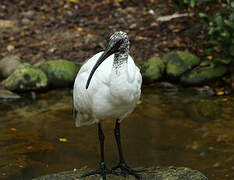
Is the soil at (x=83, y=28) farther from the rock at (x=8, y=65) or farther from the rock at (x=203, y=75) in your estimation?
the rock at (x=203, y=75)

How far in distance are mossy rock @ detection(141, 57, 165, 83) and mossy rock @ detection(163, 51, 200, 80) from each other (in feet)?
0.44

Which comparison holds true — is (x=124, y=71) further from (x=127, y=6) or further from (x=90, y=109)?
A: (x=127, y=6)

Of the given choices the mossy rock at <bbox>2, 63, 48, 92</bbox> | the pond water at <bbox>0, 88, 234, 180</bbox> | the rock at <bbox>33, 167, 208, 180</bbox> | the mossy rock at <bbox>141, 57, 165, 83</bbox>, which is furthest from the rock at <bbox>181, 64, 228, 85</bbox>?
the rock at <bbox>33, 167, 208, 180</bbox>

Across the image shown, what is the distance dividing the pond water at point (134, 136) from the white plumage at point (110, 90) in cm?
134

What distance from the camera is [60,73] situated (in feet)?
23.9

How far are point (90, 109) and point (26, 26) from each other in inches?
224

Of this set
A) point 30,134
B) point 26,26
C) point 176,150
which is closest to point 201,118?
point 176,150

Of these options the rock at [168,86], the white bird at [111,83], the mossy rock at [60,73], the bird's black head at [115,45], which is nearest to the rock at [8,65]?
the mossy rock at [60,73]

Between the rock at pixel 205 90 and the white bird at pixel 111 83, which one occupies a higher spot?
the white bird at pixel 111 83

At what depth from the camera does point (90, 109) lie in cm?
394

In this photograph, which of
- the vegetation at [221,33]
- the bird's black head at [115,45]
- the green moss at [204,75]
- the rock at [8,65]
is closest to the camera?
the bird's black head at [115,45]

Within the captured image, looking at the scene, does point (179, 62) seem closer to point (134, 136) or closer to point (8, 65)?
point (134, 136)

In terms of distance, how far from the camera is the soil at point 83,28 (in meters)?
8.17

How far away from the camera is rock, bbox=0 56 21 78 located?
754cm
